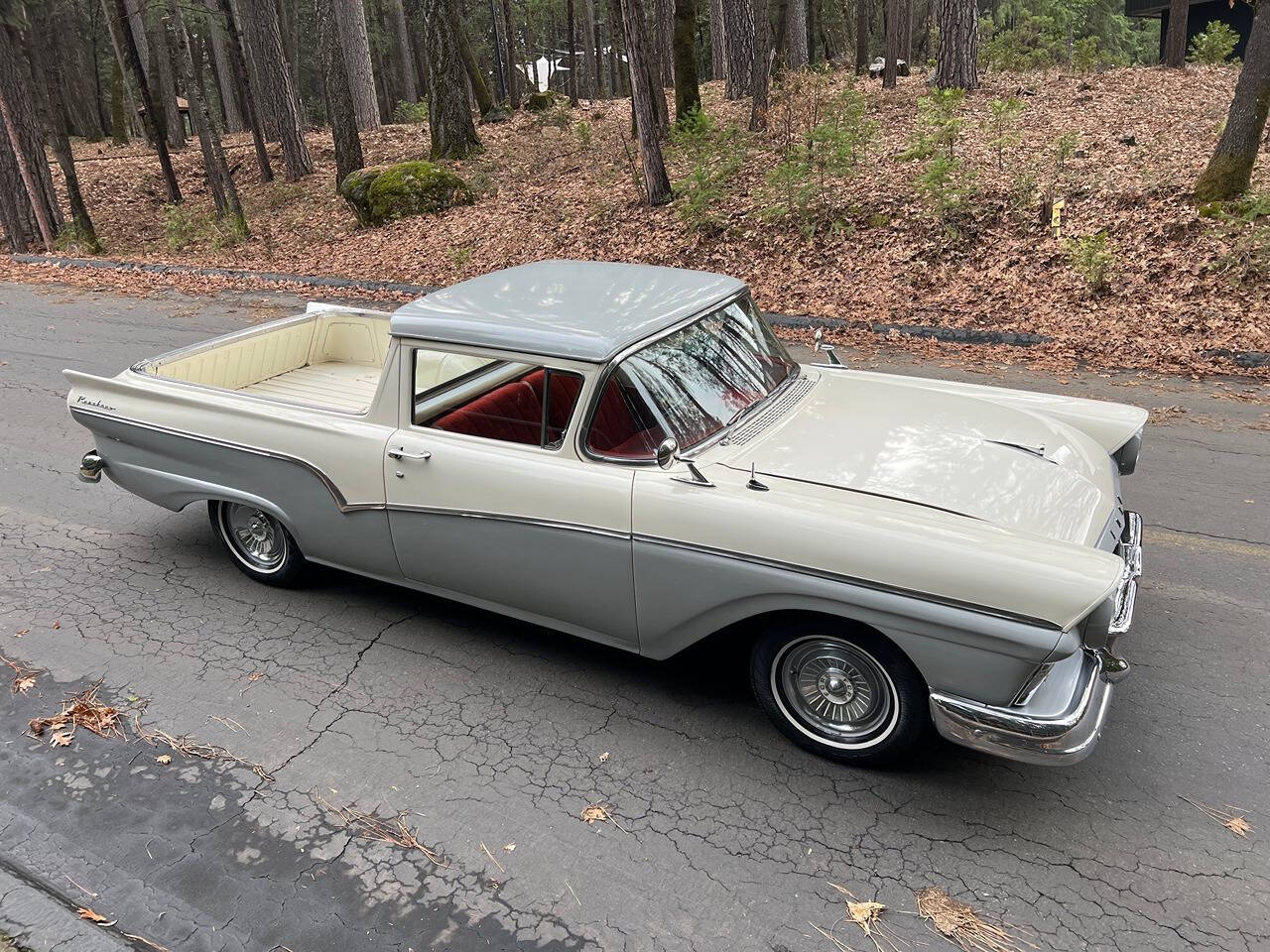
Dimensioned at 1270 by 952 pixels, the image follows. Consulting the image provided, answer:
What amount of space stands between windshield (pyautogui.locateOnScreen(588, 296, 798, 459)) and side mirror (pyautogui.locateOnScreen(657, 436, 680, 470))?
74 mm

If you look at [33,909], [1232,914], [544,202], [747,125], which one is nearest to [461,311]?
[33,909]

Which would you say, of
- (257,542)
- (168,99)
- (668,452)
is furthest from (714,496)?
(168,99)

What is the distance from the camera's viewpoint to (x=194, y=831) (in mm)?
3410

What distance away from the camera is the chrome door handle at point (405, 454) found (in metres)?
4.09

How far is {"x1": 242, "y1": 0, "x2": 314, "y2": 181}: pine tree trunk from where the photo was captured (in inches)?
750

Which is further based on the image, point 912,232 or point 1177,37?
point 1177,37

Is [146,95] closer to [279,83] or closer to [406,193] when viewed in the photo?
[279,83]

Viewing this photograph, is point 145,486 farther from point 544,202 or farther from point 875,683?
point 544,202

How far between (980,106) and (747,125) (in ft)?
12.4

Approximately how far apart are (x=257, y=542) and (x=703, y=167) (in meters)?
9.49

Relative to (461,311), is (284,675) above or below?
below

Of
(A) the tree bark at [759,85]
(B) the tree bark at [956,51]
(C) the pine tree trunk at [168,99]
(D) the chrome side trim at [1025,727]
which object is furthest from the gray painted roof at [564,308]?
(C) the pine tree trunk at [168,99]

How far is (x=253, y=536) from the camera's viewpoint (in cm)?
507

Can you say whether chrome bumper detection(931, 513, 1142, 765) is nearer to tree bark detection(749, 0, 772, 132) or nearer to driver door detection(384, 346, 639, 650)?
driver door detection(384, 346, 639, 650)
